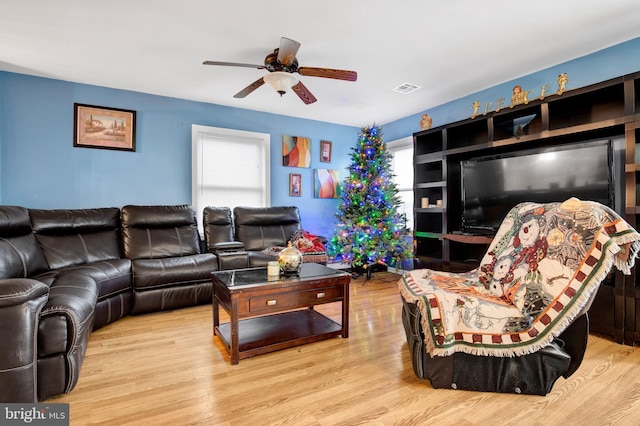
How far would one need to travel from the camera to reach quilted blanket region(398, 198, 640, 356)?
1605 millimetres

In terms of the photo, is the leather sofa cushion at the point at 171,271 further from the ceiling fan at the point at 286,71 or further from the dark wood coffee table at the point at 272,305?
the ceiling fan at the point at 286,71

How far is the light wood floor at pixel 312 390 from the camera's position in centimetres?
157

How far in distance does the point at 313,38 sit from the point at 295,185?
2.66 meters

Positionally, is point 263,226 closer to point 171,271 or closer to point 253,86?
point 171,271

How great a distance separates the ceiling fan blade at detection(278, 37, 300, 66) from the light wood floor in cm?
227

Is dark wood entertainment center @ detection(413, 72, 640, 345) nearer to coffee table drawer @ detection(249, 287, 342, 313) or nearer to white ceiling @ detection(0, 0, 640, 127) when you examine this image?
white ceiling @ detection(0, 0, 640, 127)

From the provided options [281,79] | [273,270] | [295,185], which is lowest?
[273,270]

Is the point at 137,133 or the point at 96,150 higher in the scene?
the point at 137,133

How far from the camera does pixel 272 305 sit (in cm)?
223

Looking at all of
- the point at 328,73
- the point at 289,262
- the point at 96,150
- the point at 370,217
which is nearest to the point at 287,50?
the point at 328,73

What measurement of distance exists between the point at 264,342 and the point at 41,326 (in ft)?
4.17

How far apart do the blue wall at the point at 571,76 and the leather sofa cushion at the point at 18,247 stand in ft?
16.0

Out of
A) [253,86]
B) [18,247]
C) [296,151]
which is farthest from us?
[296,151]

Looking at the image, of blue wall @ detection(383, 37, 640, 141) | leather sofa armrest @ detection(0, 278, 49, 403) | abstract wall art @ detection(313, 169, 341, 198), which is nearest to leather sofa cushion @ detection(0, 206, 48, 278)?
leather sofa armrest @ detection(0, 278, 49, 403)
